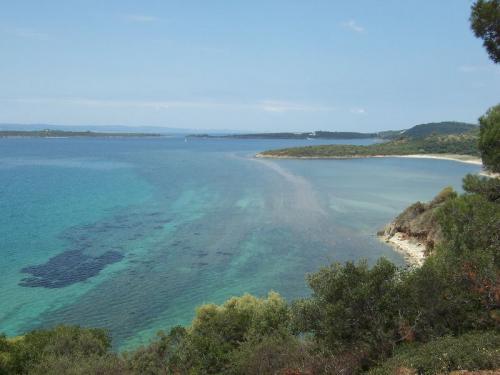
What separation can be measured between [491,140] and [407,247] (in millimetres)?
27300

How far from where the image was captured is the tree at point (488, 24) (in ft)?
48.7

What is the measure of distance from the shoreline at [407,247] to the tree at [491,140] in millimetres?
20942

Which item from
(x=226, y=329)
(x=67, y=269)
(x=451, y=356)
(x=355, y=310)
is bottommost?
(x=67, y=269)

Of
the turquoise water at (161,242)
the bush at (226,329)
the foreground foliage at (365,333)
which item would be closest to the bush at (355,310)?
the foreground foliage at (365,333)

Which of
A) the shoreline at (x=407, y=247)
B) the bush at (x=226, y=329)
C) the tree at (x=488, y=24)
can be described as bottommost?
the shoreline at (x=407, y=247)

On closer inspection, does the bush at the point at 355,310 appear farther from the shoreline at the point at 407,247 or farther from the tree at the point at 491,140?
the shoreline at the point at 407,247

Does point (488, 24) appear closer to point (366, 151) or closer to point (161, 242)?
point (161, 242)

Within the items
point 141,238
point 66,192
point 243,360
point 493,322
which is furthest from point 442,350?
point 66,192

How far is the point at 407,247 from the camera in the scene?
4447 centimetres

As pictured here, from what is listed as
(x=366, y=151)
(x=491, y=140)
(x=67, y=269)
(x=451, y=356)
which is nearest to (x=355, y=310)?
(x=451, y=356)

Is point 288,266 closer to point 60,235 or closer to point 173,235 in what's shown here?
point 173,235

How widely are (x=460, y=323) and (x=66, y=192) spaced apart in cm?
7617

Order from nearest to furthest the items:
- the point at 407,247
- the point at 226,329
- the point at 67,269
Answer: the point at 226,329 < the point at 67,269 < the point at 407,247

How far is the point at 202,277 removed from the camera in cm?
3522
